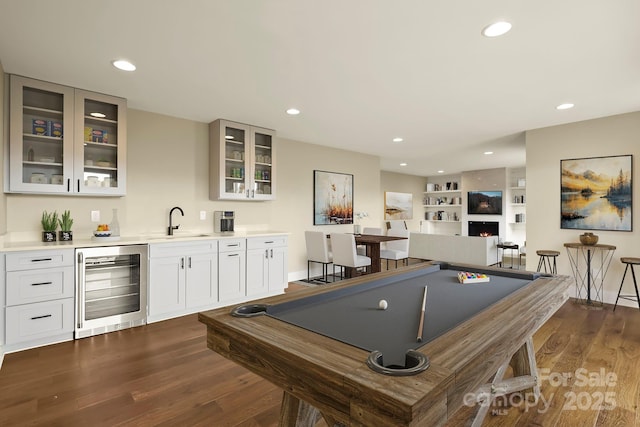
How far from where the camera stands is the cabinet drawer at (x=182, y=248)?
3438 millimetres

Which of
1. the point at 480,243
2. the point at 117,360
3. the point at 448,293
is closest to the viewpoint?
the point at 448,293

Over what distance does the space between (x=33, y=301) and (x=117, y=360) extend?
0.94 m

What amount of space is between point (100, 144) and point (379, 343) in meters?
3.57

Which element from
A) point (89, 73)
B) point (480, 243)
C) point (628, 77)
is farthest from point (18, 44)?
point (480, 243)

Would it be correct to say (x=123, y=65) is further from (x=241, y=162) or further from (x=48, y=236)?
(x=241, y=162)

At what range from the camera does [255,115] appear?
4164 millimetres

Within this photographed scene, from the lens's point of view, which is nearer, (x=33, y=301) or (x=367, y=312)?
(x=367, y=312)

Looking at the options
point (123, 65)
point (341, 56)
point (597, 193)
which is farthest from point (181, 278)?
point (597, 193)

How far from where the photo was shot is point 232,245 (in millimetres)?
4059

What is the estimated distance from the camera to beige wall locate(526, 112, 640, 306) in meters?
3.99

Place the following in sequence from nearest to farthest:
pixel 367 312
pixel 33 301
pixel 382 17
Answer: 1. pixel 367 312
2. pixel 382 17
3. pixel 33 301

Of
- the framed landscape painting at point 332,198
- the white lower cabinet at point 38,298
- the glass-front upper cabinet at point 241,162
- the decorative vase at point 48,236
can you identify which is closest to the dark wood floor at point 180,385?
the white lower cabinet at point 38,298

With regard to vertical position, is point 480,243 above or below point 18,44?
below

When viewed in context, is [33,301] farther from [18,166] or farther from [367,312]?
[367,312]
